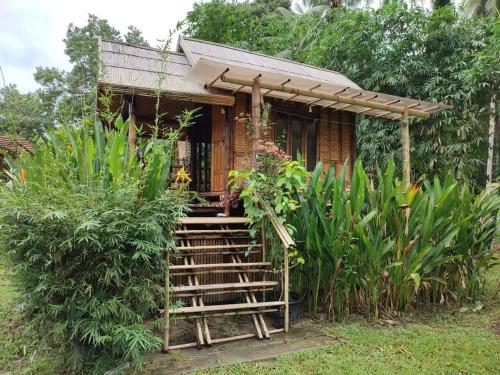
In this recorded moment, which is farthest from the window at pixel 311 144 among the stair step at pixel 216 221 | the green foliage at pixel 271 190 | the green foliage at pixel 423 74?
the stair step at pixel 216 221

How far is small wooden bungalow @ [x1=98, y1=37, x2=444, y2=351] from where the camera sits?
152 inches

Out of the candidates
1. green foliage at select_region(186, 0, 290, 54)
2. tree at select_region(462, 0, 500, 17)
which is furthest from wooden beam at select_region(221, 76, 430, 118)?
tree at select_region(462, 0, 500, 17)

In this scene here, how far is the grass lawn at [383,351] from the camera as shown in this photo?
121 inches

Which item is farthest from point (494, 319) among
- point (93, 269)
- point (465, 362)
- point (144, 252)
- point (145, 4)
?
point (145, 4)

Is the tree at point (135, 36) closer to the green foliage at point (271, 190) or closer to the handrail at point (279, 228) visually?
the green foliage at point (271, 190)

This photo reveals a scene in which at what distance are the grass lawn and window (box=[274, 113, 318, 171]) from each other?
4.07 meters

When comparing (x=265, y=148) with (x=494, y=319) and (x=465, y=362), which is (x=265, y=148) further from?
(x=494, y=319)

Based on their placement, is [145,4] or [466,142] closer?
[145,4]

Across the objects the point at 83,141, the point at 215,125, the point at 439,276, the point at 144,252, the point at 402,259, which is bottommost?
the point at 439,276

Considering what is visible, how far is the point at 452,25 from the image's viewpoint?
32.3 feet

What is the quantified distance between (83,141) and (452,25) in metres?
10.3

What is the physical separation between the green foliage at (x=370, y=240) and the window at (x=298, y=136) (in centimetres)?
317

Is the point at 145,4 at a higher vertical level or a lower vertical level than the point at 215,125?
higher

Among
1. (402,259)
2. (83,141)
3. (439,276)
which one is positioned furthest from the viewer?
(439,276)
